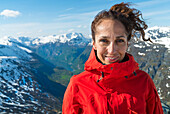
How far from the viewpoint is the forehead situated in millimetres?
4008

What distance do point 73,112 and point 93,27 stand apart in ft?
9.27

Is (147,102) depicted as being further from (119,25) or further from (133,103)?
(119,25)

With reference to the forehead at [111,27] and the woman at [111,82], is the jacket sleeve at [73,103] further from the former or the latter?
the forehead at [111,27]

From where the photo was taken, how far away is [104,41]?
411 cm

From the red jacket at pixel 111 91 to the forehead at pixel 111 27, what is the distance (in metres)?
0.88

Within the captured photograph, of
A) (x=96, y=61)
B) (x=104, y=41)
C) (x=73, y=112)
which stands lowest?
(x=73, y=112)

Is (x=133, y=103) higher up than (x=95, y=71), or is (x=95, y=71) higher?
(x=95, y=71)

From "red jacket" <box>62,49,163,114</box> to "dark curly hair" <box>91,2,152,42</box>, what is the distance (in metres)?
1.03

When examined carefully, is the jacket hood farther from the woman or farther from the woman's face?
the woman's face

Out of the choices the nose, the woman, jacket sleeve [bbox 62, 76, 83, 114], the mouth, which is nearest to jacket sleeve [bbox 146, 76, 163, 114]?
the woman

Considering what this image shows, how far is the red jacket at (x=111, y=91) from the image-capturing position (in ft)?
12.7

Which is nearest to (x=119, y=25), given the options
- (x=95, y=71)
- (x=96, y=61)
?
(x=96, y=61)

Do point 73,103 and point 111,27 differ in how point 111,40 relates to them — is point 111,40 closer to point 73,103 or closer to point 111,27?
point 111,27

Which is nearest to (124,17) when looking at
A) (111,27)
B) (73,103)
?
(111,27)
